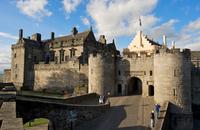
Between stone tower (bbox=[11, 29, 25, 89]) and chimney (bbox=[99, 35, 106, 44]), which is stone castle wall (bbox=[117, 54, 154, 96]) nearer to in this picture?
chimney (bbox=[99, 35, 106, 44])

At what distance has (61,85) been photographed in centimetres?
4494

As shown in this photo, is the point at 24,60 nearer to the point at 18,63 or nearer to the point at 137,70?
the point at 18,63

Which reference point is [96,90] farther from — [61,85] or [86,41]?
[86,41]

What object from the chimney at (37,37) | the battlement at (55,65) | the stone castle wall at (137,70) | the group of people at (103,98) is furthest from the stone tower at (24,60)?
the stone castle wall at (137,70)

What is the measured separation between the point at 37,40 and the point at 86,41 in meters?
13.1

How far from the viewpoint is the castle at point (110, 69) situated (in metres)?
27.5

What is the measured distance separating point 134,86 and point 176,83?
11.3 m

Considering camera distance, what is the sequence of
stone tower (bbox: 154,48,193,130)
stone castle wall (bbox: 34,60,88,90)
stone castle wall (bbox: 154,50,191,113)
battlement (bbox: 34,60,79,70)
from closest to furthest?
stone tower (bbox: 154,48,193,130) → stone castle wall (bbox: 154,50,191,113) → stone castle wall (bbox: 34,60,88,90) → battlement (bbox: 34,60,79,70)

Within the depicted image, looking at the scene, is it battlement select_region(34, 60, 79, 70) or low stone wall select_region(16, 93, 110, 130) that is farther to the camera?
battlement select_region(34, 60, 79, 70)

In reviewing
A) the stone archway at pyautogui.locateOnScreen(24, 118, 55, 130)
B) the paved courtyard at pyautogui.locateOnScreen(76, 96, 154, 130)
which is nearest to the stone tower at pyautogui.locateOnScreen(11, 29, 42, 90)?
the stone archway at pyautogui.locateOnScreen(24, 118, 55, 130)

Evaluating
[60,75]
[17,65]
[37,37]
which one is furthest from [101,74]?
[37,37]

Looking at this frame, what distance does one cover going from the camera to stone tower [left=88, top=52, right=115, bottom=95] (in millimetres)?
33906

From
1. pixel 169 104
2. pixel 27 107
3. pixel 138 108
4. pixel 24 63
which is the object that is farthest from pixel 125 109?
pixel 24 63

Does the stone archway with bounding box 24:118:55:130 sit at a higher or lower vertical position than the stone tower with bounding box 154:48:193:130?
lower
